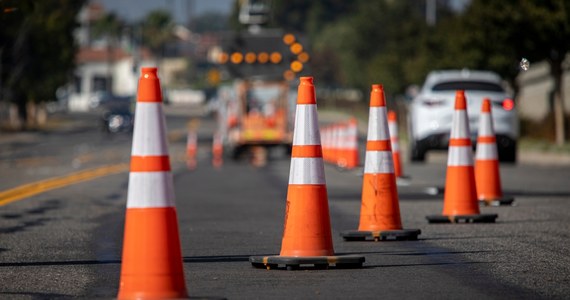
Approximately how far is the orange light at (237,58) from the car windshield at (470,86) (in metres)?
10.7

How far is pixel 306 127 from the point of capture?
8.90 metres

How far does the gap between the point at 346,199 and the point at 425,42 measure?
4514 centimetres

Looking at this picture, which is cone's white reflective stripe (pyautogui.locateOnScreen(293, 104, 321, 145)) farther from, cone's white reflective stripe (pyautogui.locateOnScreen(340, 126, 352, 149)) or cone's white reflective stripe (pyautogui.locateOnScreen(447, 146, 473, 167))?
cone's white reflective stripe (pyautogui.locateOnScreen(340, 126, 352, 149))

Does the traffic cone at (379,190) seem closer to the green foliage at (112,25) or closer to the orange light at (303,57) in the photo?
the orange light at (303,57)

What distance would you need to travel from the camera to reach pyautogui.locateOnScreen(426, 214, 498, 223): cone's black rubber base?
12.0 m

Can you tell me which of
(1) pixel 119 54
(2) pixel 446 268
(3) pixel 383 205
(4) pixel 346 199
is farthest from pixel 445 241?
(1) pixel 119 54

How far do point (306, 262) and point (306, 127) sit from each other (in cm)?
98

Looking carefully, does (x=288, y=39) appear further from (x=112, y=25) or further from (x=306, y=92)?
(x=112, y=25)

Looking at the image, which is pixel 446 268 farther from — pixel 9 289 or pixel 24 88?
pixel 24 88

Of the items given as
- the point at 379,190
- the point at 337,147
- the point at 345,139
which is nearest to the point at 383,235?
the point at 379,190

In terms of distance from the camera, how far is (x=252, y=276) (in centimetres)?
818

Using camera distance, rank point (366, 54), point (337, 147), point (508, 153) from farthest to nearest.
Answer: point (366, 54) → point (337, 147) → point (508, 153)

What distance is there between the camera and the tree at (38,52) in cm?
5662

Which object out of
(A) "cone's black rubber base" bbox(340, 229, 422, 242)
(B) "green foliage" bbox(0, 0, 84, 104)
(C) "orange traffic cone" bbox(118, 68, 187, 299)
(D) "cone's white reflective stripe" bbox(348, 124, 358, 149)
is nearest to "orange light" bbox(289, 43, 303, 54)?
(D) "cone's white reflective stripe" bbox(348, 124, 358, 149)
